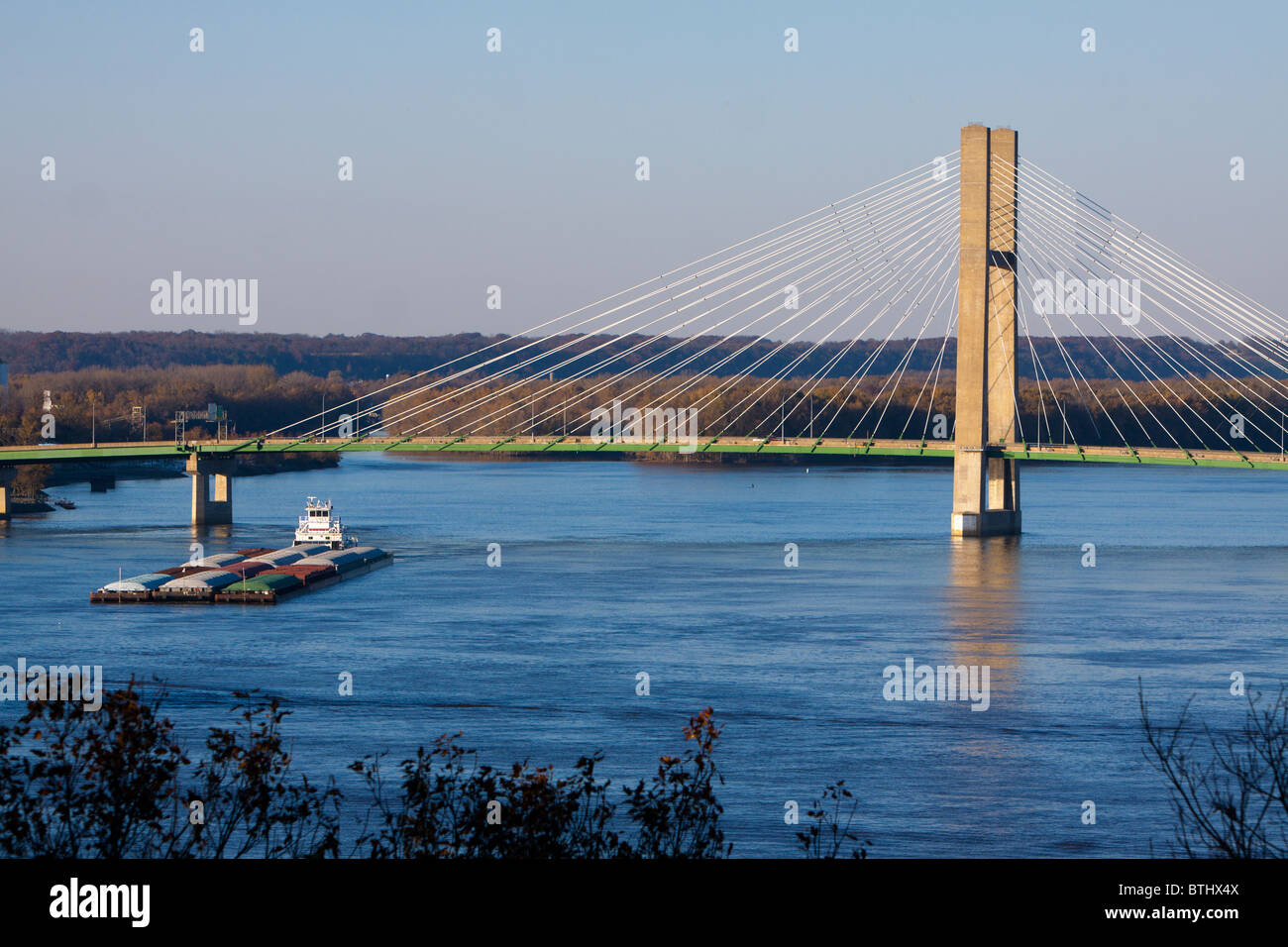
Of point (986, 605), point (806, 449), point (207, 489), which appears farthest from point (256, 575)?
point (207, 489)

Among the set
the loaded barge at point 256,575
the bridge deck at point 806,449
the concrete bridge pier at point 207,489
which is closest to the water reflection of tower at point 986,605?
the bridge deck at point 806,449

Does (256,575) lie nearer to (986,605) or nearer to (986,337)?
(986,605)

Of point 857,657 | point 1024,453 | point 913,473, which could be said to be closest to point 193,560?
point 857,657
